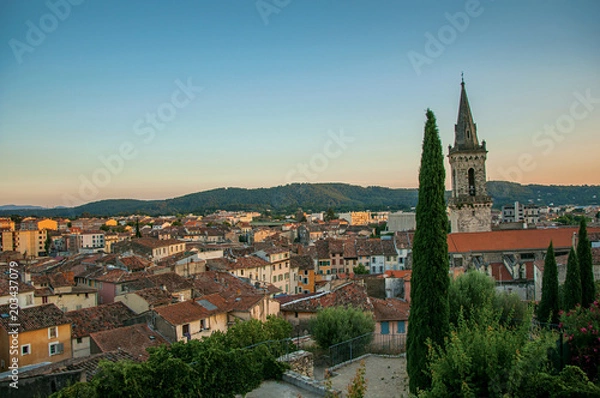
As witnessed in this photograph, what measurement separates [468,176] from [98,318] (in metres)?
34.2

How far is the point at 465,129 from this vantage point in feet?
140

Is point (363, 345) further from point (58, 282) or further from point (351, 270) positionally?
point (351, 270)

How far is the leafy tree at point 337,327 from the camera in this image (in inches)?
722

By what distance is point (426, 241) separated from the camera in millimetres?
12766

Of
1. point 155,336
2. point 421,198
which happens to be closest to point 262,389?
point 421,198

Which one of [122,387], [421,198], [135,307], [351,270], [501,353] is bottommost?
[351,270]

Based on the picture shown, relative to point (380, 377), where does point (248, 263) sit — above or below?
below

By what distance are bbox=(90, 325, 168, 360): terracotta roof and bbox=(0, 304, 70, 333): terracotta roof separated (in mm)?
2707

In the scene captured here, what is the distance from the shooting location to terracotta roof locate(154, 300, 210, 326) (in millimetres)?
22156

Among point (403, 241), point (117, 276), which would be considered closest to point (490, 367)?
point (117, 276)

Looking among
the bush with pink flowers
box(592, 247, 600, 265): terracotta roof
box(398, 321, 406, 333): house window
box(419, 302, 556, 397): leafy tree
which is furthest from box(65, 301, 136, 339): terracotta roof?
box(592, 247, 600, 265): terracotta roof

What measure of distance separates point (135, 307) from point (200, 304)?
4164 millimetres

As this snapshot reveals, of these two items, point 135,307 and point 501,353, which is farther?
point 135,307

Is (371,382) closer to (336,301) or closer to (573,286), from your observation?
(336,301)
